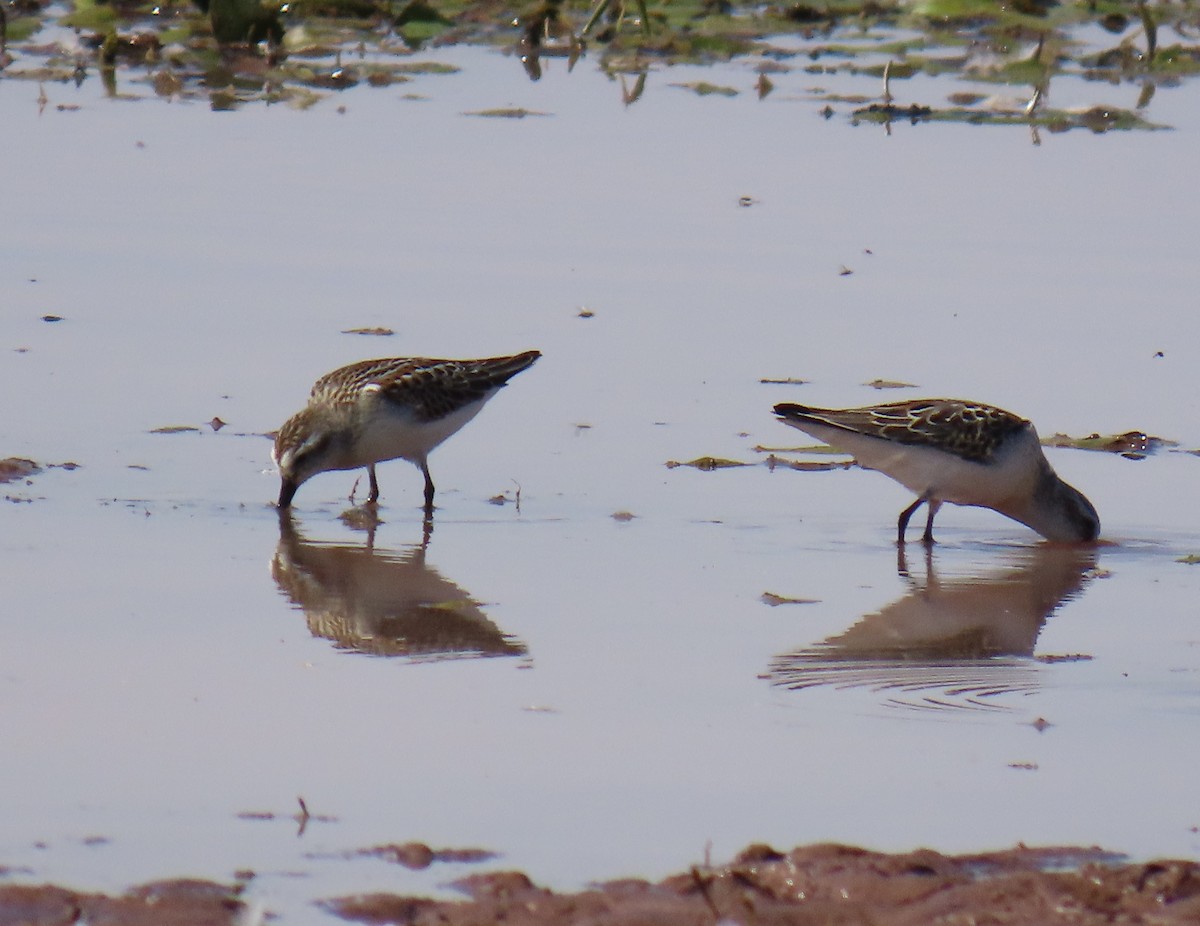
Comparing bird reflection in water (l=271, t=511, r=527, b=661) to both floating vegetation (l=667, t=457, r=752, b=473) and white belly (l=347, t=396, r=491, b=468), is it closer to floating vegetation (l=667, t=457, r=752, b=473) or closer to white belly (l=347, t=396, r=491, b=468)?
white belly (l=347, t=396, r=491, b=468)

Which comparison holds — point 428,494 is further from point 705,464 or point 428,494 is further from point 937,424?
point 937,424

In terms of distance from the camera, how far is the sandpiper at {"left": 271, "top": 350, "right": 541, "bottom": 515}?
923 cm

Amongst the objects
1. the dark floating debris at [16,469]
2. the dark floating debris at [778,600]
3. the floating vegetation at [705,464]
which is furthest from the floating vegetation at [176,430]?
the dark floating debris at [778,600]

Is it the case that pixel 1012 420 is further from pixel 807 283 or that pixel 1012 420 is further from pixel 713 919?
pixel 713 919

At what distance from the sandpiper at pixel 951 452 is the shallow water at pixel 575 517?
0.23m

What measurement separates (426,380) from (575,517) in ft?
4.43

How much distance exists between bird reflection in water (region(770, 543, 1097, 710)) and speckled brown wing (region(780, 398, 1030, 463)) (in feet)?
1.98

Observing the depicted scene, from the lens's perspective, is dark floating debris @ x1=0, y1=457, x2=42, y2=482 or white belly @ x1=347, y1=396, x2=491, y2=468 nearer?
dark floating debris @ x1=0, y1=457, x2=42, y2=482

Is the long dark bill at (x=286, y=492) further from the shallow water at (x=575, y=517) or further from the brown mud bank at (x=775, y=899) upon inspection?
the brown mud bank at (x=775, y=899)

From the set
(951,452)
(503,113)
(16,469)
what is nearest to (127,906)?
(16,469)

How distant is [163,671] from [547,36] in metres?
16.5

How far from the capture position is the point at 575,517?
350 inches

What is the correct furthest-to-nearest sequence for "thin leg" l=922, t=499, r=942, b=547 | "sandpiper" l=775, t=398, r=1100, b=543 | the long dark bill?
"sandpiper" l=775, t=398, r=1100, b=543 < "thin leg" l=922, t=499, r=942, b=547 < the long dark bill

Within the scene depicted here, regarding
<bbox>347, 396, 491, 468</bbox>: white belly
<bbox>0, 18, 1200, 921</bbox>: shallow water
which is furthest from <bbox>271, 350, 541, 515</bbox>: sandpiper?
<bbox>0, 18, 1200, 921</bbox>: shallow water
